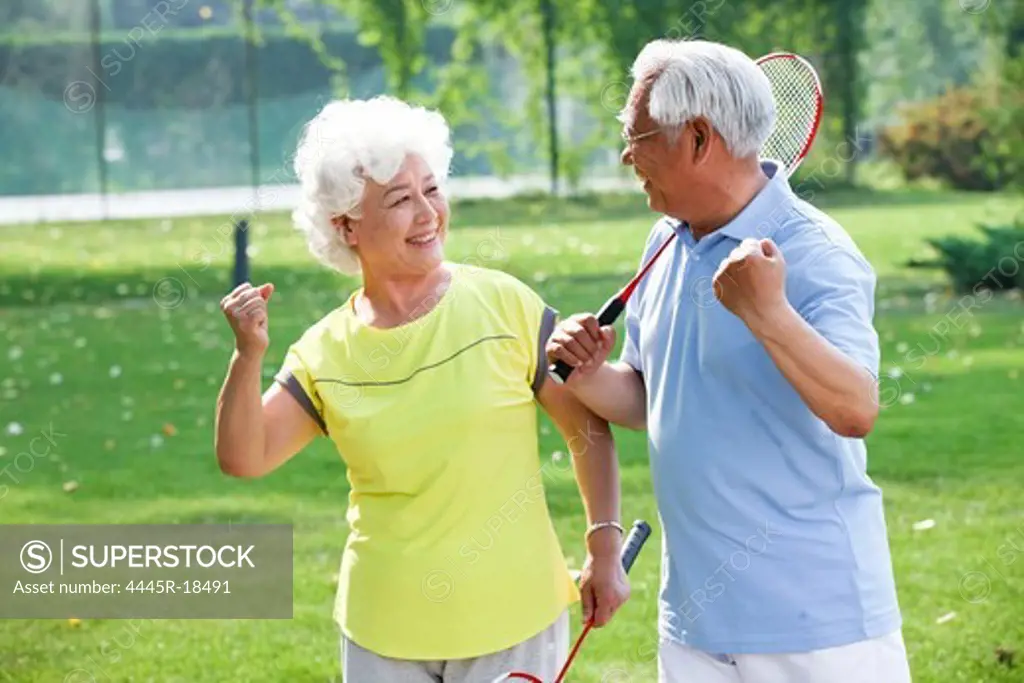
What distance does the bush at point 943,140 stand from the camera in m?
26.2

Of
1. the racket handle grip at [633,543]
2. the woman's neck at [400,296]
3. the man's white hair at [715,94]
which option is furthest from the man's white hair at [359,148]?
the racket handle grip at [633,543]

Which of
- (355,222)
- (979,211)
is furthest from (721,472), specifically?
(979,211)

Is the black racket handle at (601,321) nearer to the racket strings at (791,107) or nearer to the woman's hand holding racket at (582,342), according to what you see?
the woman's hand holding racket at (582,342)

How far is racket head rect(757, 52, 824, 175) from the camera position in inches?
155

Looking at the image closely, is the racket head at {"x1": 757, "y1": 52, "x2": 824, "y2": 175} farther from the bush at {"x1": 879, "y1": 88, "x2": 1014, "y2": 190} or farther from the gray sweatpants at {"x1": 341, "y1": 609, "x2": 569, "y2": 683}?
the bush at {"x1": 879, "y1": 88, "x2": 1014, "y2": 190}

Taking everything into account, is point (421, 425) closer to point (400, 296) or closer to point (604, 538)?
point (400, 296)

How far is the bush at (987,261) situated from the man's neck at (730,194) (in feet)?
37.1

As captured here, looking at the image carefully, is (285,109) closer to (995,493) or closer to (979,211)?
(979,211)

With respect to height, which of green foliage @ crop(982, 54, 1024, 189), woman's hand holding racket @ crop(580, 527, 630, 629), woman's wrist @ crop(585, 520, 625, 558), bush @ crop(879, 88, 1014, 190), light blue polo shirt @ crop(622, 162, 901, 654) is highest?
light blue polo shirt @ crop(622, 162, 901, 654)

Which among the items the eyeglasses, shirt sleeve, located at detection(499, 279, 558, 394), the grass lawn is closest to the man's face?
the eyeglasses

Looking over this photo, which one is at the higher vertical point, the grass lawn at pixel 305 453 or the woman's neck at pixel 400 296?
the woman's neck at pixel 400 296

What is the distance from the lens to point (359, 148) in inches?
149

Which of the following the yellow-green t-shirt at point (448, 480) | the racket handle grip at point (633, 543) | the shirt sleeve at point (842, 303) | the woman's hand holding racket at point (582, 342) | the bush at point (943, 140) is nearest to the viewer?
the shirt sleeve at point (842, 303)

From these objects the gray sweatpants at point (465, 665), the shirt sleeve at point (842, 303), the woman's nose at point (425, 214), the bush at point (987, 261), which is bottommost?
the bush at point (987, 261)
